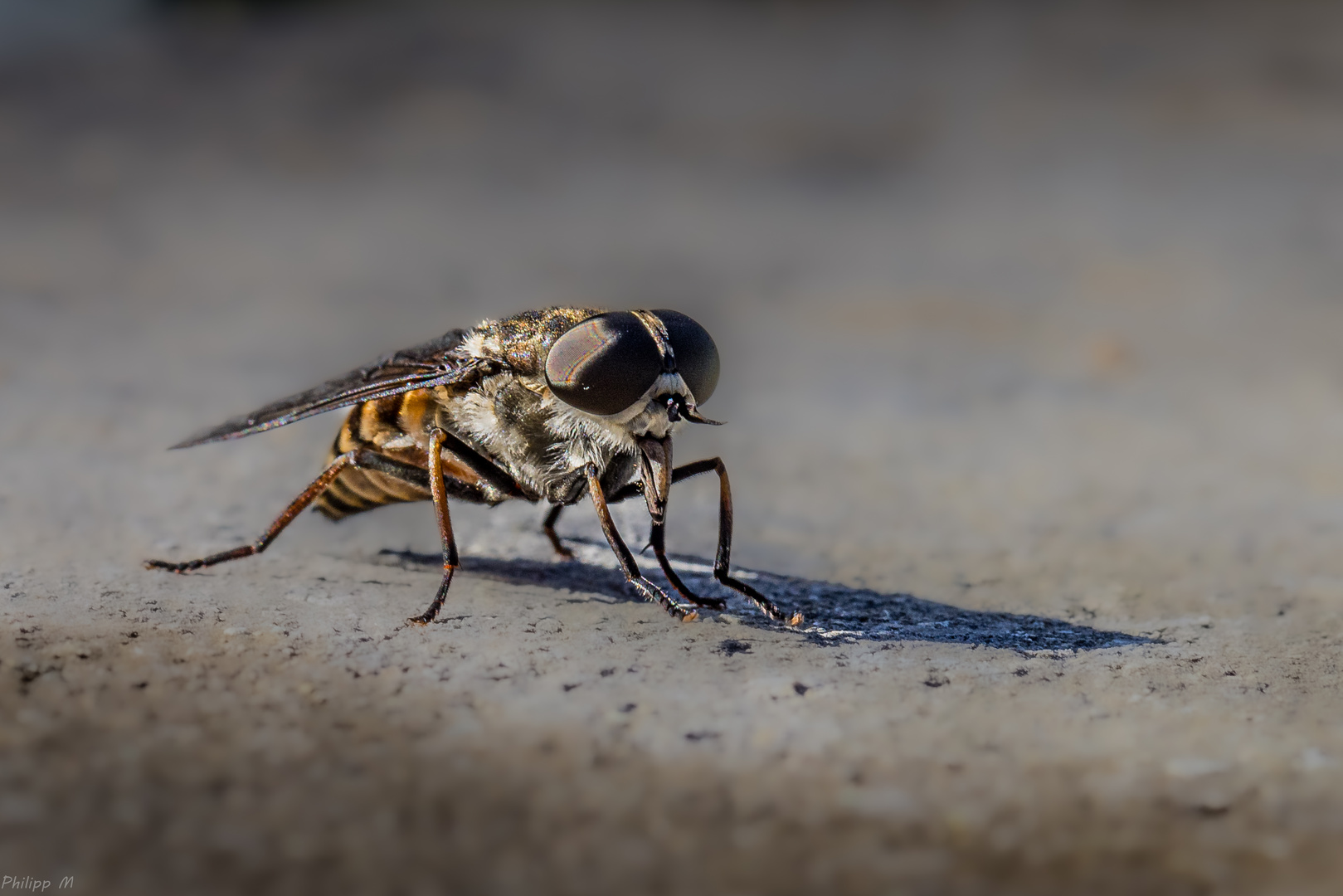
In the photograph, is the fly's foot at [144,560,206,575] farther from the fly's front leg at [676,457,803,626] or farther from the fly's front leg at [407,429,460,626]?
the fly's front leg at [676,457,803,626]

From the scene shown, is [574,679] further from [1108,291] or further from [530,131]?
[530,131]

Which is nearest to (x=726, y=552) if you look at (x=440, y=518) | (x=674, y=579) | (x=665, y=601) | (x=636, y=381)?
(x=674, y=579)

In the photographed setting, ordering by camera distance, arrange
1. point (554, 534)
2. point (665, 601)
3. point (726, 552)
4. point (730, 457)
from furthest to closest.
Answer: point (730, 457)
point (554, 534)
point (726, 552)
point (665, 601)

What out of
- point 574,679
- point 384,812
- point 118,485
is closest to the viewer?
point 384,812

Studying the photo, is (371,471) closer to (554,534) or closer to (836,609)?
(554,534)

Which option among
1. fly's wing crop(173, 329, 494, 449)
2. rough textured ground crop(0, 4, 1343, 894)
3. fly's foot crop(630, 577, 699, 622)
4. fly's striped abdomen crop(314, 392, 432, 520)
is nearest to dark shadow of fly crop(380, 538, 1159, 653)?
rough textured ground crop(0, 4, 1343, 894)

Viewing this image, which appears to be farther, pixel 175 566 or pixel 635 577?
pixel 175 566

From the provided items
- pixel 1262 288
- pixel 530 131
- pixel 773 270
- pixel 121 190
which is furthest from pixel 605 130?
pixel 1262 288
